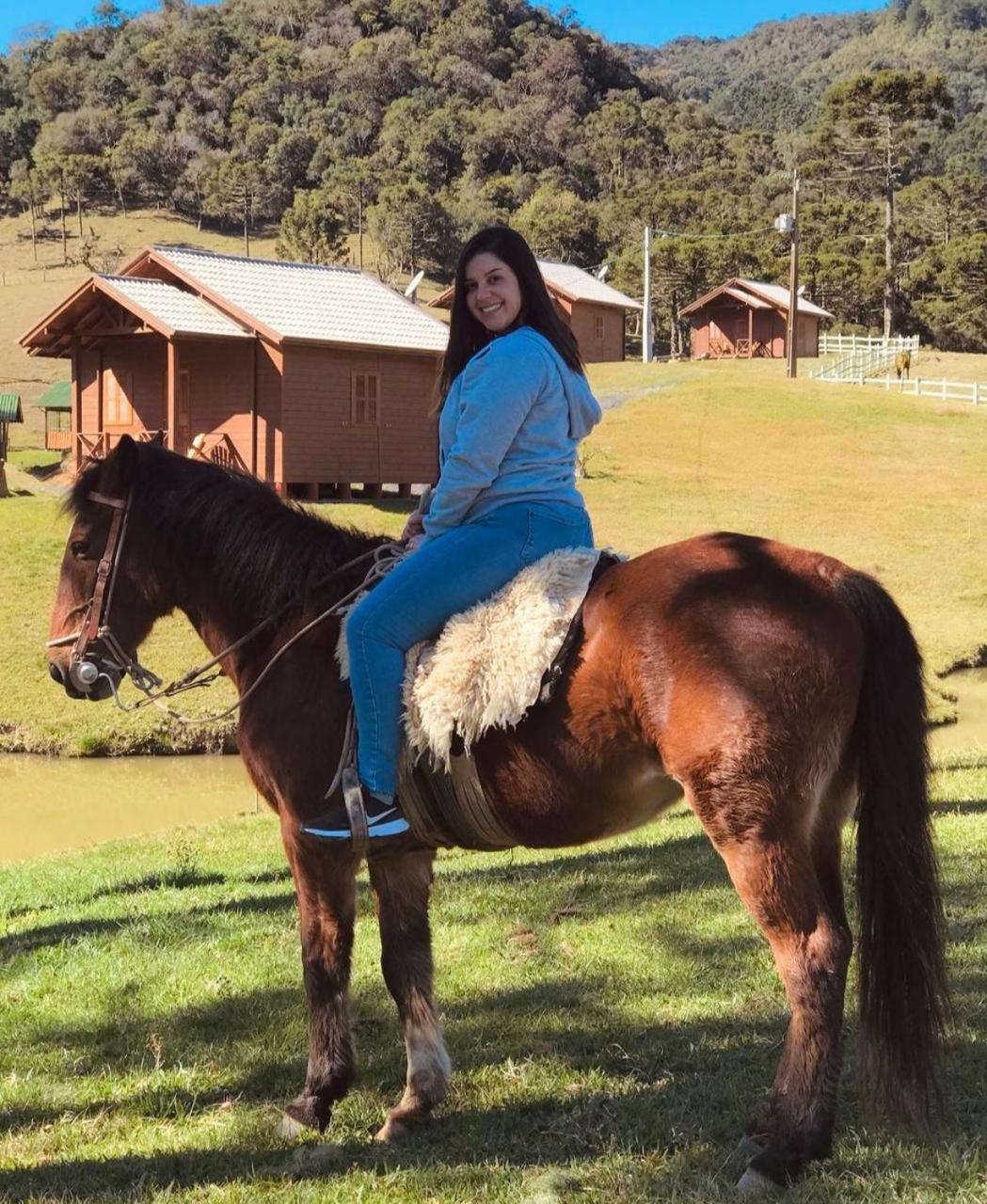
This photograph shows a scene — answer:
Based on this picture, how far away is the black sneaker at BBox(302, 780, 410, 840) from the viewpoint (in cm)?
400

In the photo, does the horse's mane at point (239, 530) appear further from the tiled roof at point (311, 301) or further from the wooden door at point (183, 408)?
the wooden door at point (183, 408)

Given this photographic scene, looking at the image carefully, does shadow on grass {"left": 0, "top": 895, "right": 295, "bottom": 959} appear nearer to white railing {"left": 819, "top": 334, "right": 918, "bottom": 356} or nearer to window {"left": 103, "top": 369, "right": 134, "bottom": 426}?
window {"left": 103, "top": 369, "right": 134, "bottom": 426}

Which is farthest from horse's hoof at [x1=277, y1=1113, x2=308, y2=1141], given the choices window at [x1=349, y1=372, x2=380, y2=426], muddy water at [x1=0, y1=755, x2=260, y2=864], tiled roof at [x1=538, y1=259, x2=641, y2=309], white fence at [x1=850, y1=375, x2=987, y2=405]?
tiled roof at [x1=538, y1=259, x2=641, y2=309]

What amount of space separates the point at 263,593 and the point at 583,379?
4.87 feet

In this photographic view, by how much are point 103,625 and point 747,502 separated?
84.8 feet

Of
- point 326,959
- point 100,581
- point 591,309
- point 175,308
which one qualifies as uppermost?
point 591,309

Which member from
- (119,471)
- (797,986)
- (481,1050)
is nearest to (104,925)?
(481,1050)

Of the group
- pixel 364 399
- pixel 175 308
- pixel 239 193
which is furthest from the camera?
pixel 239 193

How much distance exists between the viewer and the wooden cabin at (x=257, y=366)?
26.3 meters

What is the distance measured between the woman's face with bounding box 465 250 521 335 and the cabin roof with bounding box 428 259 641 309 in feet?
162

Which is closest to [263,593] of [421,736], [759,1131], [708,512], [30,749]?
[421,736]

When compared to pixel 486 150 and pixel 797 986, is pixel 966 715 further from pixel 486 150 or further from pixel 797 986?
pixel 486 150

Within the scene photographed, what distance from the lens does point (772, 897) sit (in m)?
3.38

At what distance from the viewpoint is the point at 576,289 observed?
183 feet
